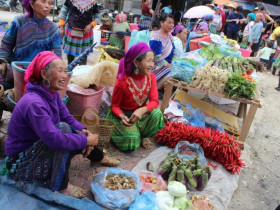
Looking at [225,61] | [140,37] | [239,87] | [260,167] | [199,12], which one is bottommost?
[260,167]

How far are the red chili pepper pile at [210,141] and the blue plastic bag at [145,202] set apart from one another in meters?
1.19

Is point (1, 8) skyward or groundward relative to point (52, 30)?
groundward

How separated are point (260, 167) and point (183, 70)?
69.0 inches

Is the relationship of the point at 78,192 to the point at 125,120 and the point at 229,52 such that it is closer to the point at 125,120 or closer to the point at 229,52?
the point at 125,120

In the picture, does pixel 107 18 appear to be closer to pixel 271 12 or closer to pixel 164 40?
pixel 164 40

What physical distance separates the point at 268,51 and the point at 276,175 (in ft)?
26.2

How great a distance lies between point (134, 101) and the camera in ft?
10.3

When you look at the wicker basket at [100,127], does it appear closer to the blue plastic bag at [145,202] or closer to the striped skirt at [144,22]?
the blue plastic bag at [145,202]

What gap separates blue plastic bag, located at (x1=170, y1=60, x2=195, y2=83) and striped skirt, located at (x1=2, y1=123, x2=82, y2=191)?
2.27 m

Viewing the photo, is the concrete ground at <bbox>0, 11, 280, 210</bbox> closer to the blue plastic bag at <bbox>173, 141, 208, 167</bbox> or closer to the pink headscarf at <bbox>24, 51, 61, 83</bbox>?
the blue plastic bag at <bbox>173, 141, 208, 167</bbox>

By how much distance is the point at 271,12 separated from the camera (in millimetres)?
19641

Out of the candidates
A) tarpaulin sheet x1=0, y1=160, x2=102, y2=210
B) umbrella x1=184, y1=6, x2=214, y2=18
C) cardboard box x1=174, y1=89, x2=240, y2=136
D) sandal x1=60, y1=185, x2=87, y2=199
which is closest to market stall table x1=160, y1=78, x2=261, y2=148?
cardboard box x1=174, y1=89, x2=240, y2=136

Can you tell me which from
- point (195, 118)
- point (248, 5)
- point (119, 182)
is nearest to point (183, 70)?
point (195, 118)

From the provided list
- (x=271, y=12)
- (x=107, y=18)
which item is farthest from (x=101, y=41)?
(x=271, y=12)
